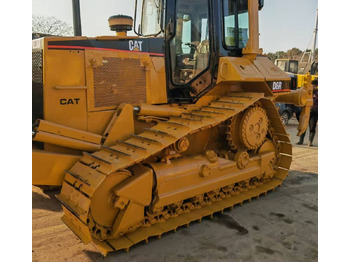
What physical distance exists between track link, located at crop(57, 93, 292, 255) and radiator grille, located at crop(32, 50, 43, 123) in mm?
705

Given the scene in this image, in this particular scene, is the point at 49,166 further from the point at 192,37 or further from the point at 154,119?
the point at 192,37

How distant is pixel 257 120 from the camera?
15.9 feet

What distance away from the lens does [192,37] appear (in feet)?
14.7

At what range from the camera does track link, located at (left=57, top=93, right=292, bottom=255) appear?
3217mm

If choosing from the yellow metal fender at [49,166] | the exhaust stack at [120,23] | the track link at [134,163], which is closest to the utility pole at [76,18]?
the exhaust stack at [120,23]

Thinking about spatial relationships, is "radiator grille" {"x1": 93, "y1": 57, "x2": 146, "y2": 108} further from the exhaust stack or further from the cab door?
the exhaust stack

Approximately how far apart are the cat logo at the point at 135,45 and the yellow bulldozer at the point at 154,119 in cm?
4

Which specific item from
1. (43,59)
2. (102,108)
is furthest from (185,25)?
(43,59)

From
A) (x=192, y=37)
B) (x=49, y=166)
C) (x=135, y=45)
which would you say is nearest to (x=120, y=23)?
(x=135, y=45)

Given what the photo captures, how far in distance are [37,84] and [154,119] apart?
1.42 metres

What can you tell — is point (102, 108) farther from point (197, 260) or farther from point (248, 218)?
point (248, 218)

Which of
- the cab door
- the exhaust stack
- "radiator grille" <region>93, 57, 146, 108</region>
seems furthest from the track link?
the exhaust stack

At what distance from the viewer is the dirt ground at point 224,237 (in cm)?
347

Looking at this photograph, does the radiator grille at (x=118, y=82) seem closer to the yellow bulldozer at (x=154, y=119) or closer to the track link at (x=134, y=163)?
Answer: the yellow bulldozer at (x=154, y=119)
